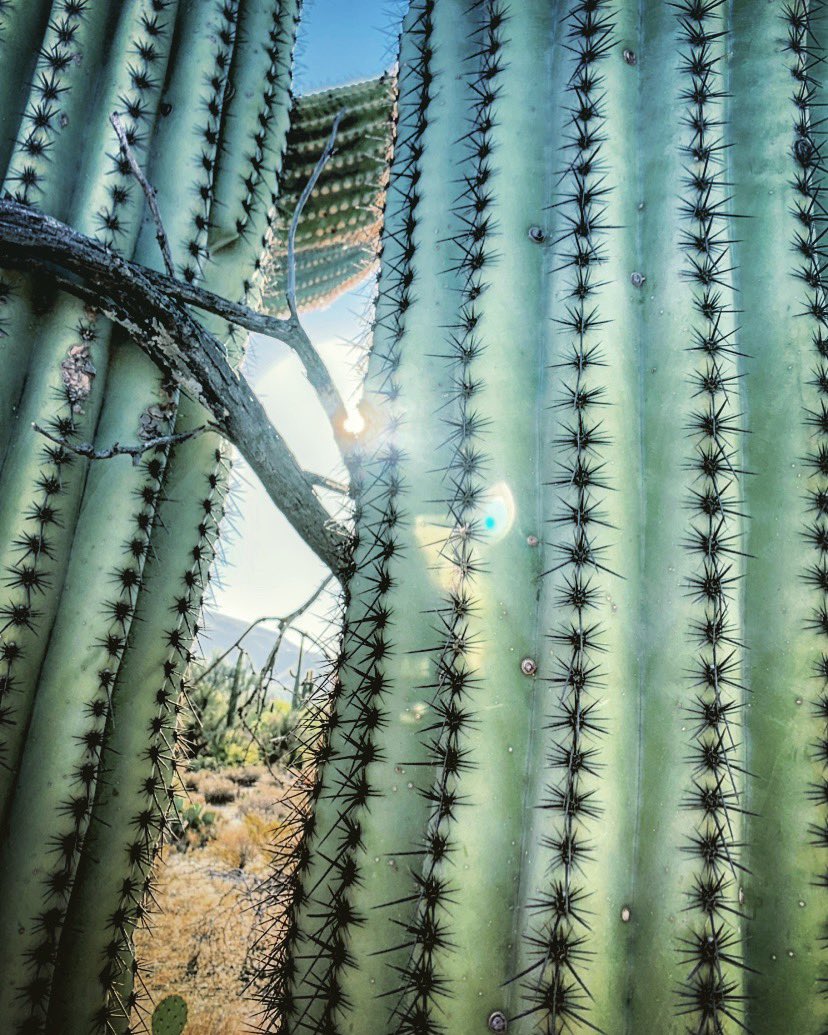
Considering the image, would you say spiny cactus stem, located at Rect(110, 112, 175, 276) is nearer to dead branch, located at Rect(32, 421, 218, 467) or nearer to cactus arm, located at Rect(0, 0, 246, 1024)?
cactus arm, located at Rect(0, 0, 246, 1024)

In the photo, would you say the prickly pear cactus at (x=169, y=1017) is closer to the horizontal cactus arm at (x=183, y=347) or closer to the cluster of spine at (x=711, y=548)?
the horizontal cactus arm at (x=183, y=347)

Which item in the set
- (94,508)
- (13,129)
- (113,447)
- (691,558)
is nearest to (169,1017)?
(94,508)

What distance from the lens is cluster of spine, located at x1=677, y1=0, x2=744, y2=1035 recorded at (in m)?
1.43

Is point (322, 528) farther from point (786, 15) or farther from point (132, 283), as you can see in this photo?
point (786, 15)

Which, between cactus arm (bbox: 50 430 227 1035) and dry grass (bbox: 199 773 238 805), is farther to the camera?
dry grass (bbox: 199 773 238 805)

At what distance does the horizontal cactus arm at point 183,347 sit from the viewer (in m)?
2.06

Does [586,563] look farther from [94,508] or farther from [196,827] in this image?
[196,827]

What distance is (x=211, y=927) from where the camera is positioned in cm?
526

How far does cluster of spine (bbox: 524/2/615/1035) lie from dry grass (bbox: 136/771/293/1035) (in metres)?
1.87

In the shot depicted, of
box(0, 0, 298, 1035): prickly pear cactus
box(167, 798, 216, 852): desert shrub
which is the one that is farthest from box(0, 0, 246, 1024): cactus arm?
box(167, 798, 216, 852): desert shrub

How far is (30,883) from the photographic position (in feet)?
6.36

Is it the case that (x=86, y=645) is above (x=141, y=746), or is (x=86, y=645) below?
above

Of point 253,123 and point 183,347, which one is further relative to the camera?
point 253,123

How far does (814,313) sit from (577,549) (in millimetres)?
910
